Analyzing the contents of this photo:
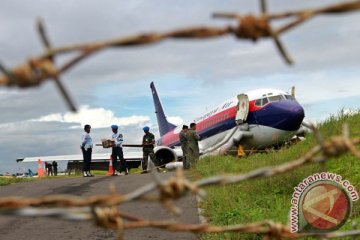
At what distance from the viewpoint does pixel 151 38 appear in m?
1.33

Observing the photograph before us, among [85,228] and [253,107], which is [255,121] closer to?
[253,107]

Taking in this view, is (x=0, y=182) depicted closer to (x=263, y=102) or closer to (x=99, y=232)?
(x=99, y=232)

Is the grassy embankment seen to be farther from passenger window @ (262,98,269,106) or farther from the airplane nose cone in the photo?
passenger window @ (262,98,269,106)

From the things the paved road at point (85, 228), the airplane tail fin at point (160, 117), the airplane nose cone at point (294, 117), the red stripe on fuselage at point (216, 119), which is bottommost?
the paved road at point (85, 228)

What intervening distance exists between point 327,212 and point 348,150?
243 cm

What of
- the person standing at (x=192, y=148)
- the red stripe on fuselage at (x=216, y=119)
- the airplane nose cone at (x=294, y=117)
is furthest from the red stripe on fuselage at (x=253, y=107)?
the person standing at (x=192, y=148)

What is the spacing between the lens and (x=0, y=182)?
50.6 feet

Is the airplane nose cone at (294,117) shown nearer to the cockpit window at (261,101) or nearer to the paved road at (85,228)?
the cockpit window at (261,101)

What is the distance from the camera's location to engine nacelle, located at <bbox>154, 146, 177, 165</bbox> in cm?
2662

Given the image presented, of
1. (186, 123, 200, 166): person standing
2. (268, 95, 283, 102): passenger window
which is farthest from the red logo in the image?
(268, 95, 283, 102): passenger window

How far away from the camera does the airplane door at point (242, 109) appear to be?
22250mm

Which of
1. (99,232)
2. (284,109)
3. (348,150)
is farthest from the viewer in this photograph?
(284,109)

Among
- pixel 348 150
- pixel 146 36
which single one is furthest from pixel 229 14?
pixel 348 150

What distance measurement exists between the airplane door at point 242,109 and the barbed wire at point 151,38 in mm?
20849
